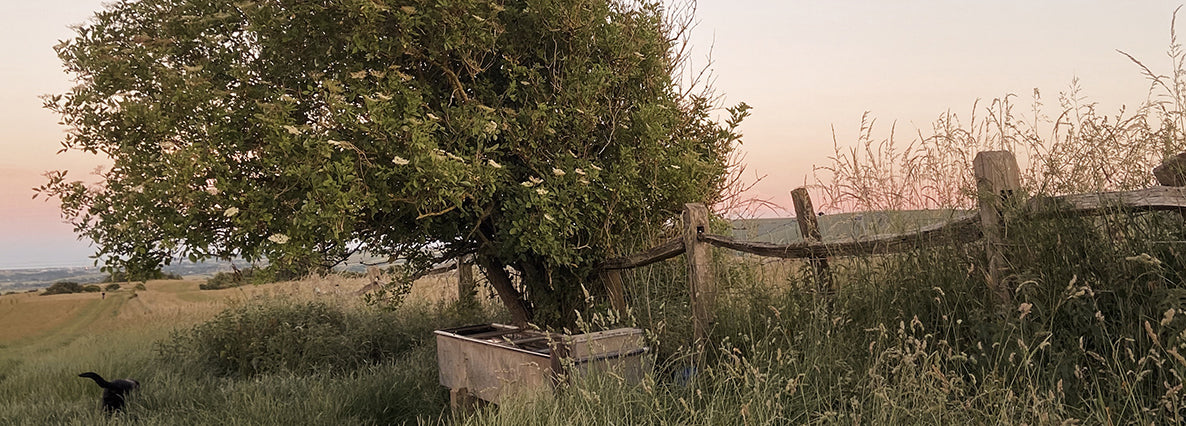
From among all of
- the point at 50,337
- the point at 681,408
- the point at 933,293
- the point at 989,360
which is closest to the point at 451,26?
the point at 681,408

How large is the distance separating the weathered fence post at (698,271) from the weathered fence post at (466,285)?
2731 millimetres

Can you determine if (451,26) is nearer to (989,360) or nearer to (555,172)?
A: (555,172)

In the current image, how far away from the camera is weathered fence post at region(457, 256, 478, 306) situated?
8480mm

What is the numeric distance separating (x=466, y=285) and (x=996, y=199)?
6.43 meters

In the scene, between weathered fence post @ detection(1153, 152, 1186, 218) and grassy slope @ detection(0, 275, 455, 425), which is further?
grassy slope @ detection(0, 275, 455, 425)

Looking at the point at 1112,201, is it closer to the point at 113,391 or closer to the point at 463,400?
the point at 463,400

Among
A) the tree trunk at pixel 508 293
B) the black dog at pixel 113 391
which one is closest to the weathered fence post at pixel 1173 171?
the tree trunk at pixel 508 293

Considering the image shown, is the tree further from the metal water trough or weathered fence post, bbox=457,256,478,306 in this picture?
weathered fence post, bbox=457,256,478,306

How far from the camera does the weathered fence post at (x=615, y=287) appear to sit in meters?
6.92

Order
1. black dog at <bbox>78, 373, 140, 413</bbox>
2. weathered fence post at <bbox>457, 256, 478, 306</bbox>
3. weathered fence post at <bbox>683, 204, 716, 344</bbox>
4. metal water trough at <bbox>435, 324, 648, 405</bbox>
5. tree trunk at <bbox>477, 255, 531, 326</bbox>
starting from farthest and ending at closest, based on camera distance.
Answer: weathered fence post at <bbox>457, 256, 478, 306</bbox> → tree trunk at <bbox>477, 255, 531, 326</bbox> → black dog at <bbox>78, 373, 140, 413</bbox> → weathered fence post at <bbox>683, 204, 716, 344</bbox> → metal water trough at <bbox>435, 324, 648, 405</bbox>

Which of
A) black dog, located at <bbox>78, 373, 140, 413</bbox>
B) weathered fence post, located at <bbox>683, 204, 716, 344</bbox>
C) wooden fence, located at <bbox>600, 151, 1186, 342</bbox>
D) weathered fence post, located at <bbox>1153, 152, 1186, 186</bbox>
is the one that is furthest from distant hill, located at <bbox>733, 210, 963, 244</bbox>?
black dog, located at <bbox>78, 373, 140, 413</bbox>

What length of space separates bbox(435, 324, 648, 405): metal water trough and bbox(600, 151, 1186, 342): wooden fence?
0.80 m

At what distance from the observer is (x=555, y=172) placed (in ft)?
19.3

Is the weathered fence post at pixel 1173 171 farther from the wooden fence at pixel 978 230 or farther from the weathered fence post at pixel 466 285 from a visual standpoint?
the weathered fence post at pixel 466 285
